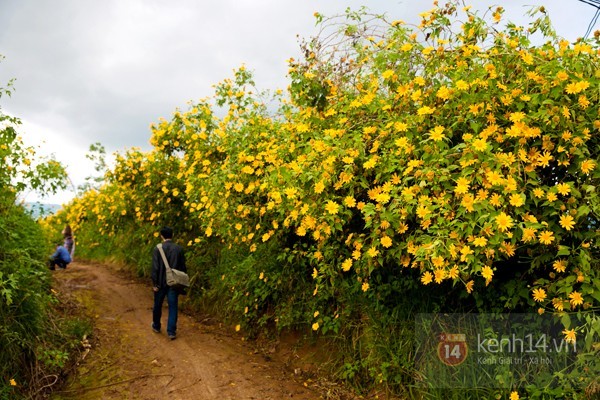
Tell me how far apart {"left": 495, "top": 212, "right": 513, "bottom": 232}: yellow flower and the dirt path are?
2926 mm

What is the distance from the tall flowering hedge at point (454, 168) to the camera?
2.98m

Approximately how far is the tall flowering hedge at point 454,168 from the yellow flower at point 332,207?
0.02 m

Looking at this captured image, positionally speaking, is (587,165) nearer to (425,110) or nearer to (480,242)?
(480,242)

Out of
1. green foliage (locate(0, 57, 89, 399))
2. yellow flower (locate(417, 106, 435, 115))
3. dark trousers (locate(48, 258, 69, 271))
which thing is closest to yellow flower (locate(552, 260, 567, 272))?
yellow flower (locate(417, 106, 435, 115))

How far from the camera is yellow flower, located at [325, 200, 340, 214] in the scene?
3668 mm

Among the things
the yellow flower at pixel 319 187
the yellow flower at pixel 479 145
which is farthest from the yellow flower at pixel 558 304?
the yellow flower at pixel 319 187

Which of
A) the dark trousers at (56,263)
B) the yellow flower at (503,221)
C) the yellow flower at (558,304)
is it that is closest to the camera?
the yellow flower at (503,221)

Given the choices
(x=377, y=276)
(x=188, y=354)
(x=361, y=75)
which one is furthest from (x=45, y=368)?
(x=361, y=75)

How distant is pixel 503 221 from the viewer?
109 inches

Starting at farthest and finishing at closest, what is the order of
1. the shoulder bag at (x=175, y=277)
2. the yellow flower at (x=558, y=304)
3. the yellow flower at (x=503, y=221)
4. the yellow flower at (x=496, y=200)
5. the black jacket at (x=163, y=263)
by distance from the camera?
the black jacket at (x=163, y=263), the shoulder bag at (x=175, y=277), the yellow flower at (x=558, y=304), the yellow flower at (x=496, y=200), the yellow flower at (x=503, y=221)

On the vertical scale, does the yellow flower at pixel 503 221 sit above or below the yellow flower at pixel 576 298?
above

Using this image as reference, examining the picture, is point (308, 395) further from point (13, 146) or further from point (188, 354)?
point (13, 146)

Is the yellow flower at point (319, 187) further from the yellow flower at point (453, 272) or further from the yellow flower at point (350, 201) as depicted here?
the yellow flower at point (453, 272)

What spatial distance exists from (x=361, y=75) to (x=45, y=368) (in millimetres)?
4361
